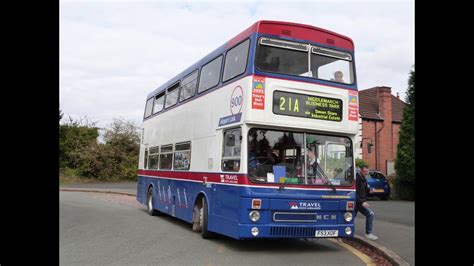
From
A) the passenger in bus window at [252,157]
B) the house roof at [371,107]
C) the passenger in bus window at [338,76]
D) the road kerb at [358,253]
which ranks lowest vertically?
the road kerb at [358,253]

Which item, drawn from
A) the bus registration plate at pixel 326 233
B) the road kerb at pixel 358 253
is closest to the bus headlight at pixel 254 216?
the bus registration plate at pixel 326 233

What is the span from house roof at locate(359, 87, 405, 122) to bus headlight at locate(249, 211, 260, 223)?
25555 millimetres

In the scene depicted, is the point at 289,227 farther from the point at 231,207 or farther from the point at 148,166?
the point at 148,166

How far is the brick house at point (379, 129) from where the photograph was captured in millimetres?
32844

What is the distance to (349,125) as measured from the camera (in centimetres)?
950

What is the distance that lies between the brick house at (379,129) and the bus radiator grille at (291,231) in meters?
24.0

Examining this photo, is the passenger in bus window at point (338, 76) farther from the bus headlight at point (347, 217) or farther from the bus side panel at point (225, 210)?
the bus side panel at point (225, 210)

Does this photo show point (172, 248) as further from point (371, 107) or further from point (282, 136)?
point (371, 107)

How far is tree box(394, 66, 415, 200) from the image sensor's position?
22.2 m

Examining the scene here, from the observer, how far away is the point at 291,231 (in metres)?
8.81

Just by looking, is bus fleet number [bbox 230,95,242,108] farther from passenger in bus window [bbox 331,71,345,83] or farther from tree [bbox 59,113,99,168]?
tree [bbox 59,113,99,168]
